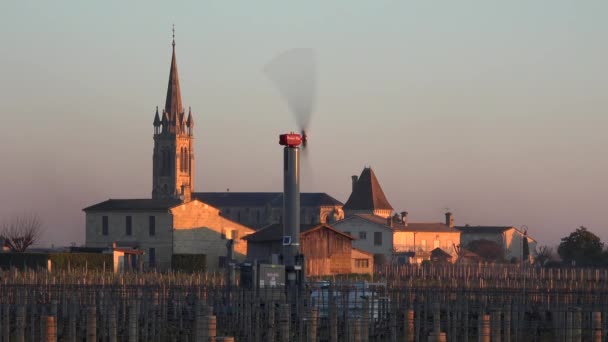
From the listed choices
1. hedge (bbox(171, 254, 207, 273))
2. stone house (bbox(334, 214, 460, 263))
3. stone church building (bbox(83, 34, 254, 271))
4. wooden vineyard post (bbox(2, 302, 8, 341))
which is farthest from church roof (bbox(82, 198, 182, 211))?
wooden vineyard post (bbox(2, 302, 8, 341))

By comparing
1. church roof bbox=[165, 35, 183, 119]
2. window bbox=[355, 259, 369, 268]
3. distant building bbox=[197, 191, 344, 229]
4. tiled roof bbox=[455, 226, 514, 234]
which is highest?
church roof bbox=[165, 35, 183, 119]

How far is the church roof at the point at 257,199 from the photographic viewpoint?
454 ft

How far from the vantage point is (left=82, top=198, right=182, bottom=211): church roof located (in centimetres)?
7256

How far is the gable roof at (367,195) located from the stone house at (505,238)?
7.48 m

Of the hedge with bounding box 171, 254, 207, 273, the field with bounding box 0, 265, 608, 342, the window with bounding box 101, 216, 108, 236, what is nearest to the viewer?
the field with bounding box 0, 265, 608, 342

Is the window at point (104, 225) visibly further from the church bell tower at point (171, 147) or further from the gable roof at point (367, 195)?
the church bell tower at point (171, 147)

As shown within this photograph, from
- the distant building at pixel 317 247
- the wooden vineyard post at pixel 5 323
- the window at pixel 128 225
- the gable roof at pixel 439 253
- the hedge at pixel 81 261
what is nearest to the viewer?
the wooden vineyard post at pixel 5 323

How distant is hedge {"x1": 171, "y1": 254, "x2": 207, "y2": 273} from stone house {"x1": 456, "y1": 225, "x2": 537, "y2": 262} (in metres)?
48.4

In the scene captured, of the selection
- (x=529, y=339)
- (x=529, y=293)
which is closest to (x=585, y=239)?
(x=529, y=293)

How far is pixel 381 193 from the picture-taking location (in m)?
120

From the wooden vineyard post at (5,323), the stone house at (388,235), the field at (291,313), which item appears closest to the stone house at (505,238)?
the stone house at (388,235)

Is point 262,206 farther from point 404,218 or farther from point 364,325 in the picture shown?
point 364,325

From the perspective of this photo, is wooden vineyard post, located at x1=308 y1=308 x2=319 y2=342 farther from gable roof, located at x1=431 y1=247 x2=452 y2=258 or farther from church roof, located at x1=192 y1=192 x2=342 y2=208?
church roof, located at x1=192 y1=192 x2=342 y2=208

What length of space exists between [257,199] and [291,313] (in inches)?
4377
